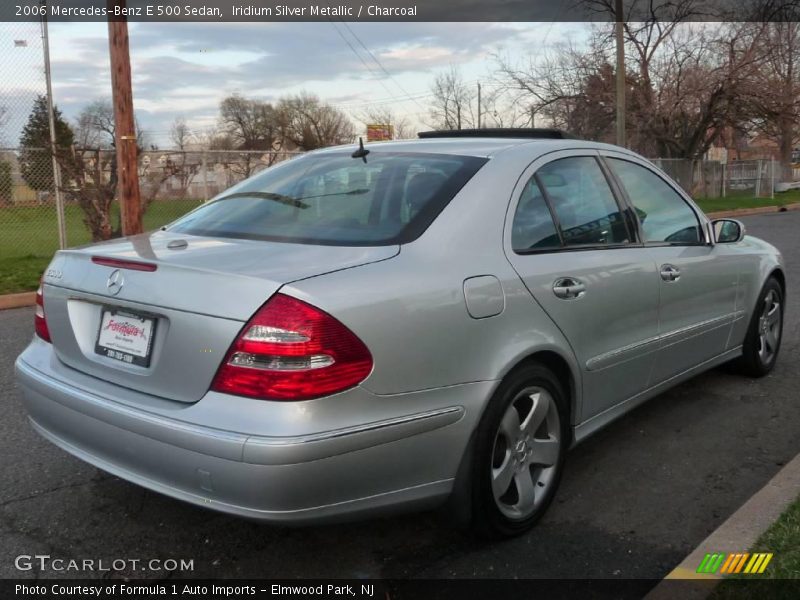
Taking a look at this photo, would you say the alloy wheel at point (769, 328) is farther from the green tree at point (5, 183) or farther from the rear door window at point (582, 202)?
the green tree at point (5, 183)

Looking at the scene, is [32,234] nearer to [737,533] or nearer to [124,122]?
[124,122]

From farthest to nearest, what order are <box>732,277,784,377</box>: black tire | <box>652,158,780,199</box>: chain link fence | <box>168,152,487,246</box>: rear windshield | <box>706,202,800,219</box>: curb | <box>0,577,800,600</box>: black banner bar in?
<box>652,158,780,199</box>: chain link fence < <box>706,202,800,219</box>: curb < <box>732,277,784,377</box>: black tire < <box>168,152,487,246</box>: rear windshield < <box>0,577,800,600</box>: black banner bar

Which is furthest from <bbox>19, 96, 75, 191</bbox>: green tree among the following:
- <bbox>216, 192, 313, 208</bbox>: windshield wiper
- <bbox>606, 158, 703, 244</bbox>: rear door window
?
<bbox>606, 158, 703, 244</bbox>: rear door window

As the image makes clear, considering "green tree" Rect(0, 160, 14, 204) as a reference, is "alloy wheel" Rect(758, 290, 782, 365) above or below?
below

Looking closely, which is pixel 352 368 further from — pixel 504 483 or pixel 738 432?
pixel 738 432

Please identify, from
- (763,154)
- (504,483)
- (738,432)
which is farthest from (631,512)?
(763,154)

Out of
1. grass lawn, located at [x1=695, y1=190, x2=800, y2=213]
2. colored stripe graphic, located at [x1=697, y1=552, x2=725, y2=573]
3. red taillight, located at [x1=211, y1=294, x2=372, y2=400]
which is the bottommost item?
colored stripe graphic, located at [x1=697, y1=552, x2=725, y2=573]

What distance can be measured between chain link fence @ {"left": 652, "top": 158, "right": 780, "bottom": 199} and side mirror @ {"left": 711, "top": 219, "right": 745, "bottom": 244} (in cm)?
2495

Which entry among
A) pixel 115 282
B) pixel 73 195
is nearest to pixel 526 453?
pixel 115 282

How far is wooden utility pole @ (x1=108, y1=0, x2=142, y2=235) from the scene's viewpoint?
931 centimetres

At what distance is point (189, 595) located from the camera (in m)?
2.50

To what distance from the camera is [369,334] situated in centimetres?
227

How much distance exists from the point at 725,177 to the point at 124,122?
28.8 m

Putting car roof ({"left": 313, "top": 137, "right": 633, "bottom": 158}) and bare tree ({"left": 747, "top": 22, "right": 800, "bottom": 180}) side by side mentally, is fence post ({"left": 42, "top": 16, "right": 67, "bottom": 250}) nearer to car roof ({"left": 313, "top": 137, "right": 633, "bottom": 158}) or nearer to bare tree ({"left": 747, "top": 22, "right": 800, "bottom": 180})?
car roof ({"left": 313, "top": 137, "right": 633, "bottom": 158})
